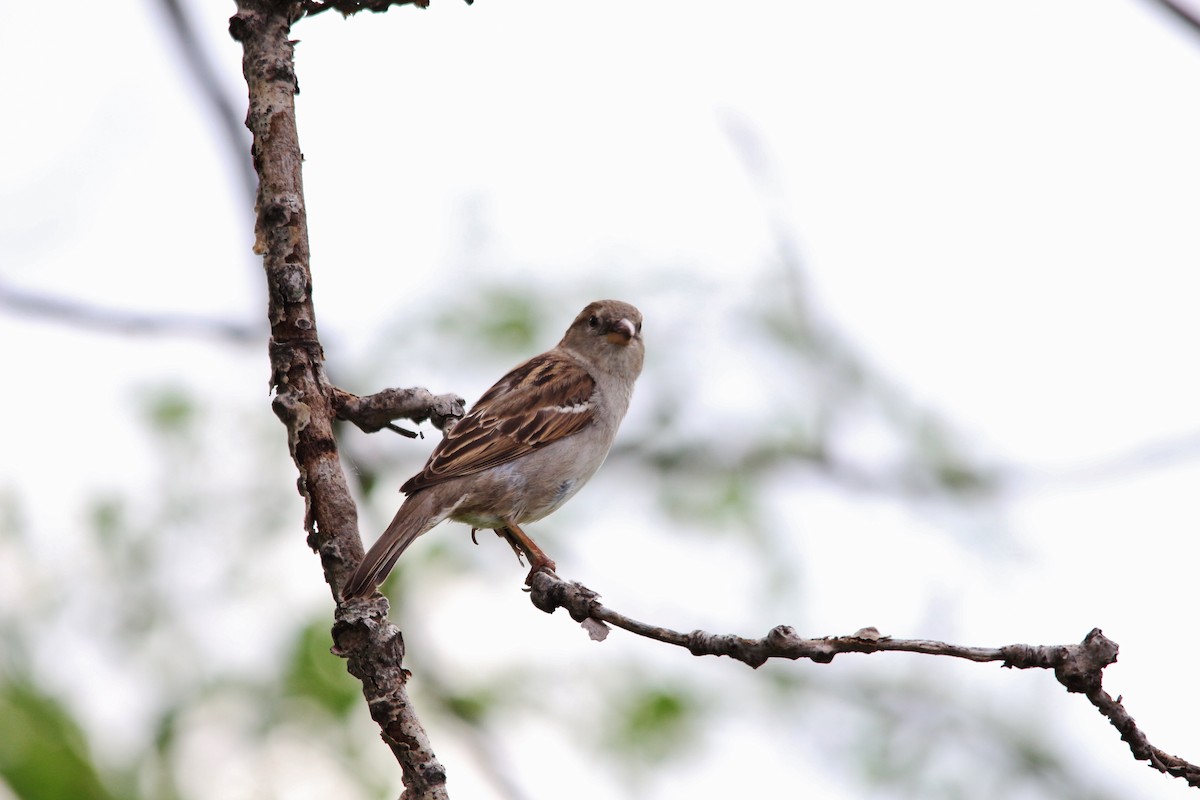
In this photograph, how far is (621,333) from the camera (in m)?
6.85

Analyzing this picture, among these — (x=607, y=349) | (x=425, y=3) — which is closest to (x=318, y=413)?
(x=425, y=3)

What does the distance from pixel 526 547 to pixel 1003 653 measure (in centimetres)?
259

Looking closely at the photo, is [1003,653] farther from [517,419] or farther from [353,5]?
[517,419]

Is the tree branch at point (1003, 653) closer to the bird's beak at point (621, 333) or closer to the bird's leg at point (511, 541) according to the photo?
the bird's leg at point (511, 541)

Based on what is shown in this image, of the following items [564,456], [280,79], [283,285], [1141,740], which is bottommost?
[1141,740]

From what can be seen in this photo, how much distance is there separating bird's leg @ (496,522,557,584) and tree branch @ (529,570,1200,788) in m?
1.61

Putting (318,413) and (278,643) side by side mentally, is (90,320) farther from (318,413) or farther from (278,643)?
(318,413)

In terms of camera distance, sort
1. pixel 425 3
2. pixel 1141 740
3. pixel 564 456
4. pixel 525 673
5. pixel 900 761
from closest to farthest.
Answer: pixel 1141 740, pixel 425 3, pixel 564 456, pixel 525 673, pixel 900 761

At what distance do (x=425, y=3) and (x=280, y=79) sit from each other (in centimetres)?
53

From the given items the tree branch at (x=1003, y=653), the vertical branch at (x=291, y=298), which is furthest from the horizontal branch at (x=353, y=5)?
the tree branch at (x=1003, y=653)

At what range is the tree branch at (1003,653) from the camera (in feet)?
8.54

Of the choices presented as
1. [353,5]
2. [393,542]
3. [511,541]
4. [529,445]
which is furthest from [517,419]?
[353,5]

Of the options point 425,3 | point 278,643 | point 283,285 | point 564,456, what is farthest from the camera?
point 278,643

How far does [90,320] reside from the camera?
5.94 meters
